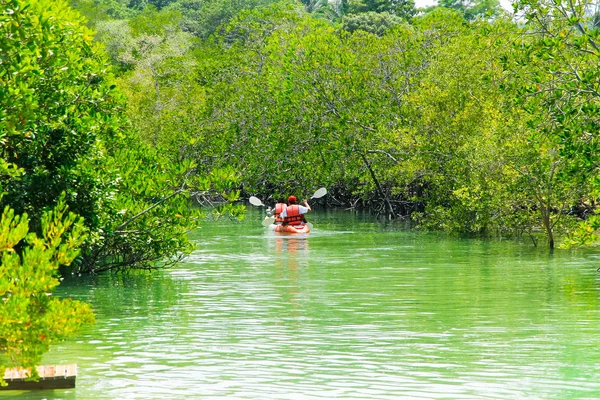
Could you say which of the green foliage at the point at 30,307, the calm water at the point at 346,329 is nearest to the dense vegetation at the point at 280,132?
the green foliage at the point at 30,307

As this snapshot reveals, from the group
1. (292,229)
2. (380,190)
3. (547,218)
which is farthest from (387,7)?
(547,218)

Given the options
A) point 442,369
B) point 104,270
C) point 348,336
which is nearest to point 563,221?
point 104,270

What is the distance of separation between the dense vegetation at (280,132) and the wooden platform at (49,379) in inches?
48.2

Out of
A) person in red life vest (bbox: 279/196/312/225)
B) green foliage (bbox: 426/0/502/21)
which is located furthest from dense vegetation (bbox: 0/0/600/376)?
green foliage (bbox: 426/0/502/21)

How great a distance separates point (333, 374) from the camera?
1109cm

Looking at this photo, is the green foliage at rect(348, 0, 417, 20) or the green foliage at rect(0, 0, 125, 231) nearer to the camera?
the green foliage at rect(0, 0, 125, 231)

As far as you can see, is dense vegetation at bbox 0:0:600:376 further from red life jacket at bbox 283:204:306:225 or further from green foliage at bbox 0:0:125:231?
red life jacket at bbox 283:204:306:225

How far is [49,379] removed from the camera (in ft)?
32.9

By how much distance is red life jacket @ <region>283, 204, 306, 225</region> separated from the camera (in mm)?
31688

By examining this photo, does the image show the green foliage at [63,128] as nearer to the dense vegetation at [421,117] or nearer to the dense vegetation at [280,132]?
the dense vegetation at [280,132]

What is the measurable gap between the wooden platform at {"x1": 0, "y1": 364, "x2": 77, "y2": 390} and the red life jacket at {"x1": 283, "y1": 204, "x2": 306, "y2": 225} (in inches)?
849

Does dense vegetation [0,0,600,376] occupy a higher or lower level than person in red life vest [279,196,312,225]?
higher

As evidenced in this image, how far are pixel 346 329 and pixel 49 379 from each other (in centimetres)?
495

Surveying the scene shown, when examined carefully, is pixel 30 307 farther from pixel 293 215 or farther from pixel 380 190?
pixel 380 190
